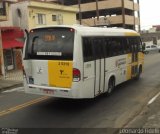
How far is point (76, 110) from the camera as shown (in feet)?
37.9

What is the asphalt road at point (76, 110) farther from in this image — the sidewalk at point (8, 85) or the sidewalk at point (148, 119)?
the sidewalk at point (8, 85)

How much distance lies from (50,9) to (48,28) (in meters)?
27.3

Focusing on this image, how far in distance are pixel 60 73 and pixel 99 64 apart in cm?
189

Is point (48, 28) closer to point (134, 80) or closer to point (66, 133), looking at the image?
point (66, 133)

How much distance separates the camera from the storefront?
3048 cm

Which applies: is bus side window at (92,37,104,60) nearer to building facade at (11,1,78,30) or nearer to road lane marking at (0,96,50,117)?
road lane marking at (0,96,50,117)

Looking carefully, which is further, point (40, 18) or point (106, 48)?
point (40, 18)

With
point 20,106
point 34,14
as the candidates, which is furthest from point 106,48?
point 34,14

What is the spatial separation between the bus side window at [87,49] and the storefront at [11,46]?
741 inches

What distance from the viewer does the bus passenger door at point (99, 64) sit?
1230cm

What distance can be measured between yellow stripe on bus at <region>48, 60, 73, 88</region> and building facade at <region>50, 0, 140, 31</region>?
56001 millimetres

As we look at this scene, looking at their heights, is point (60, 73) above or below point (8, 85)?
above

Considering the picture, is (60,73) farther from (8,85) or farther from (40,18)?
(40,18)

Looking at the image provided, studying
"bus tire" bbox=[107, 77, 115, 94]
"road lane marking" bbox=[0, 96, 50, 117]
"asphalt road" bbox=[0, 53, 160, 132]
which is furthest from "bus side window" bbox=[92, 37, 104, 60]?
"road lane marking" bbox=[0, 96, 50, 117]
